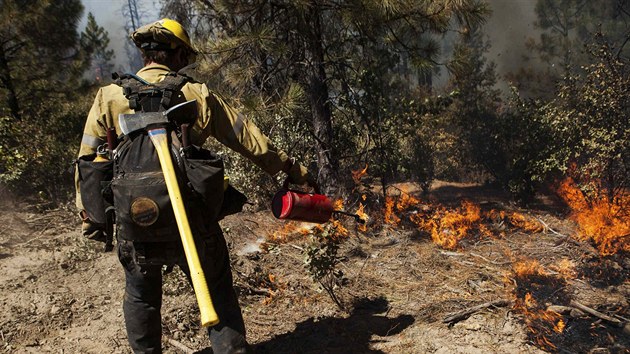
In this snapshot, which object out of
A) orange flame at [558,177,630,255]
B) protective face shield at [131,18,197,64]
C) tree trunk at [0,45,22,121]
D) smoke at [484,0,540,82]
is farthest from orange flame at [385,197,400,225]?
smoke at [484,0,540,82]

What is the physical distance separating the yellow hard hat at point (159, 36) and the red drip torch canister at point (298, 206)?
946 mm

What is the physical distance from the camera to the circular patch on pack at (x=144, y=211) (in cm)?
184

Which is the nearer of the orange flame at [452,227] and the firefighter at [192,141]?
the firefighter at [192,141]

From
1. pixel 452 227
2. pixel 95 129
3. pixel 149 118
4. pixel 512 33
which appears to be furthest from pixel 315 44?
pixel 512 33

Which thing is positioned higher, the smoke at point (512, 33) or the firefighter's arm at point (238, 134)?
the smoke at point (512, 33)

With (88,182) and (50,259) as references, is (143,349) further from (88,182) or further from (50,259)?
(50,259)

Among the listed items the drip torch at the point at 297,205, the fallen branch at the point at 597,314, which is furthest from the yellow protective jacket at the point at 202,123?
the fallen branch at the point at 597,314

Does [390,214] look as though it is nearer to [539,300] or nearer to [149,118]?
[539,300]

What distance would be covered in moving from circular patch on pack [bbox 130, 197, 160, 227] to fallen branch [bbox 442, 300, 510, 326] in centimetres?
205

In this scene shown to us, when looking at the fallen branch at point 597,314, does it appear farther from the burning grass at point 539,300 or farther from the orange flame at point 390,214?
the orange flame at point 390,214

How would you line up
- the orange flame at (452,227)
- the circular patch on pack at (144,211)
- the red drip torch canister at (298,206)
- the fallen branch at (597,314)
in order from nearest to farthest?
1. the circular patch on pack at (144,211)
2. the red drip torch canister at (298,206)
3. the fallen branch at (597,314)
4. the orange flame at (452,227)

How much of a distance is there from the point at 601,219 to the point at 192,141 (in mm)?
4925

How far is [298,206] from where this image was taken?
2.53 meters

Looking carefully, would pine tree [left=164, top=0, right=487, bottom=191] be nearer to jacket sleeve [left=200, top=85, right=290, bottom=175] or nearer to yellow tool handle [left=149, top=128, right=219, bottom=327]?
jacket sleeve [left=200, top=85, right=290, bottom=175]
